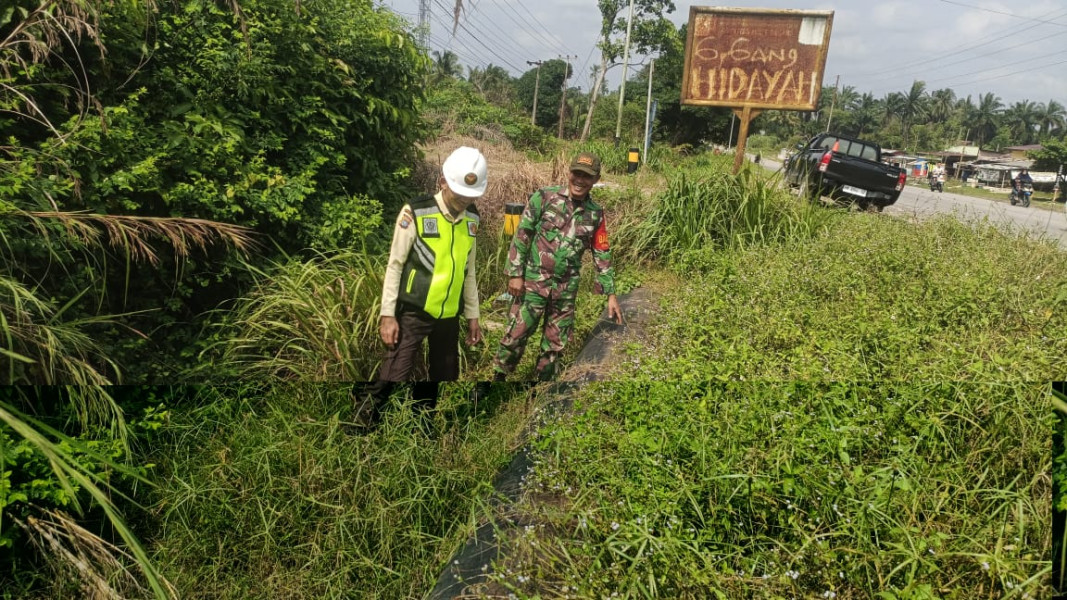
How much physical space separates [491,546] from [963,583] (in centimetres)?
125

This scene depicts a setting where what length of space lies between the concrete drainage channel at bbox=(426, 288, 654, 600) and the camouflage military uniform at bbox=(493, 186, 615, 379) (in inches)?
7.6

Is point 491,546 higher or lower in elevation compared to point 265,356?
lower

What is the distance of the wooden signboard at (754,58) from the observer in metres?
2.16

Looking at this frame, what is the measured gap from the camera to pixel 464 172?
1946mm

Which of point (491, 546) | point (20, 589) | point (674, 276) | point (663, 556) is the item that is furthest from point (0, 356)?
point (674, 276)

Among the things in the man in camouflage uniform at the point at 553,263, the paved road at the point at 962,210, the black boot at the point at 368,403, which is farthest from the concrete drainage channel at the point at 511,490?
the paved road at the point at 962,210

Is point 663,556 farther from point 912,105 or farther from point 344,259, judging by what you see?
point 912,105

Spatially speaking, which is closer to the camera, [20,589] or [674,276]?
[20,589]

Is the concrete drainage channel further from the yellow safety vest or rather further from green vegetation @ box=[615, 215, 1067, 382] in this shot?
the yellow safety vest

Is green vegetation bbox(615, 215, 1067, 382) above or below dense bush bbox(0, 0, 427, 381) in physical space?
below

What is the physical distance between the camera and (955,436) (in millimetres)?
2008

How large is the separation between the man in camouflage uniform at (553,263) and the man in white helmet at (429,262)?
1.80ft

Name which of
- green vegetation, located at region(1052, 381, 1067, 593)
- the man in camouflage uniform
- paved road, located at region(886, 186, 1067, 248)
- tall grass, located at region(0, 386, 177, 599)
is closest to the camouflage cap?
the man in camouflage uniform

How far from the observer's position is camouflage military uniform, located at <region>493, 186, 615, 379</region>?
2.74 metres
